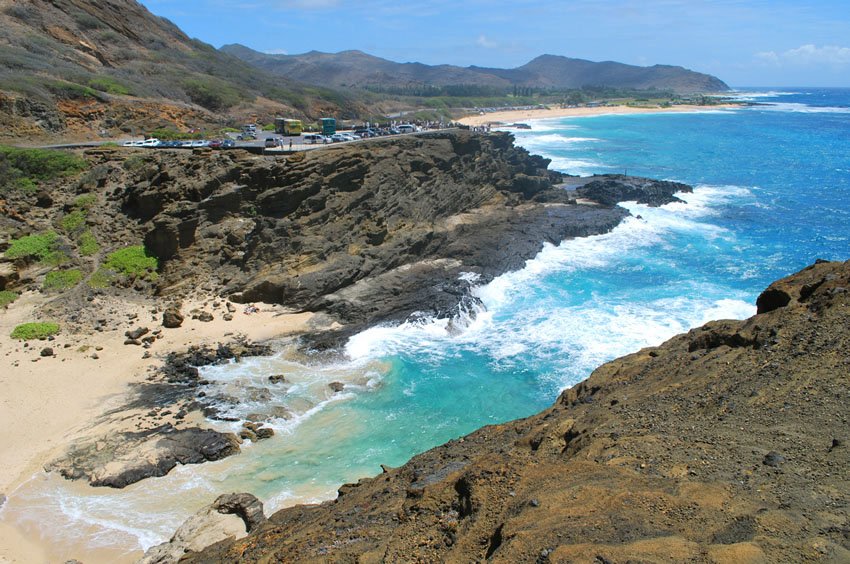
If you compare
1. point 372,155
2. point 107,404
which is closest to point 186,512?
point 107,404

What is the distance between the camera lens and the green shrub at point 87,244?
3003 centimetres

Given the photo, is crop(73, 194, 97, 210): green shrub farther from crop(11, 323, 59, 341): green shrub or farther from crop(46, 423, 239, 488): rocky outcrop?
crop(46, 423, 239, 488): rocky outcrop

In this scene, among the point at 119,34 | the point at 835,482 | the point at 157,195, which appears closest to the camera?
the point at 835,482

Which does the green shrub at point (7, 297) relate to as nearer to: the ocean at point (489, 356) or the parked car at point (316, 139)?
the ocean at point (489, 356)

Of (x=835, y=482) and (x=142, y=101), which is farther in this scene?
(x=142, y=101)

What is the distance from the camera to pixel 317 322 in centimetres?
2736

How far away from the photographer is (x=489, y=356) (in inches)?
991

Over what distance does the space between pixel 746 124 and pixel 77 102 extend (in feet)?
393

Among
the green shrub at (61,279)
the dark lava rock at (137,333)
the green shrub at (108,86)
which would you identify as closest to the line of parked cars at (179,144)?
the green shrub at (108,86)

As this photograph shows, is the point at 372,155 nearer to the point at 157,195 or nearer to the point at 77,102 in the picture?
the point at 157,195

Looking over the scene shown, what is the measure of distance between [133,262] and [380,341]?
572 inches

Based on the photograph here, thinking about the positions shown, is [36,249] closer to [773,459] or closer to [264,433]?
[264,433]

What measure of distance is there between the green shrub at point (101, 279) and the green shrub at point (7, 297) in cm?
319

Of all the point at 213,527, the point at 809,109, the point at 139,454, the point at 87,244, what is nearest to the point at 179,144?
the point at 87,244
